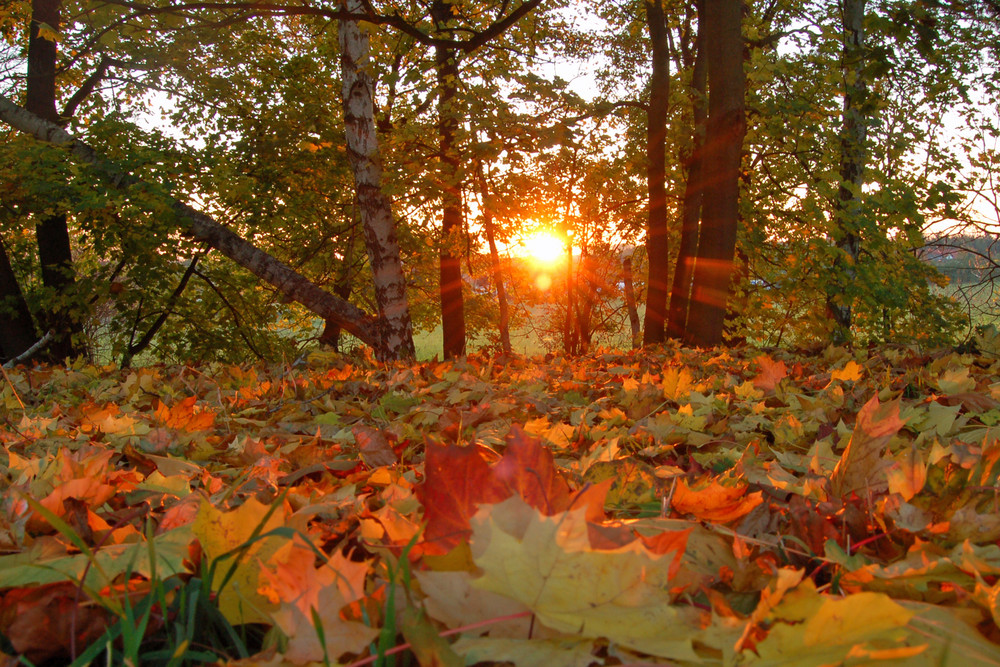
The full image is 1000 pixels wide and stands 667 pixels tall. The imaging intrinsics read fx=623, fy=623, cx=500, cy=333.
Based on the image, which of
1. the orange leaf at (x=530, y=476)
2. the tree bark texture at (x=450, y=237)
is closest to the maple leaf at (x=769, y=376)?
the orange leaf at (x=530, y=476)

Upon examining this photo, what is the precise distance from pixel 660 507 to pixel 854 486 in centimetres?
32

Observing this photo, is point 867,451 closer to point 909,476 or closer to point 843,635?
point 909,476

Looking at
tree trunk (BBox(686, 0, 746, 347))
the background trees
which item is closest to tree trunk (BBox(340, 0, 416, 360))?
the background trees

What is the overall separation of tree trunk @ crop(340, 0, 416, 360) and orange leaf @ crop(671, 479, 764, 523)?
19.3ft

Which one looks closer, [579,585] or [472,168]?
[579,585]

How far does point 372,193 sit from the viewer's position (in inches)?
258

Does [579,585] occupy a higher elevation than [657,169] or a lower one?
lower

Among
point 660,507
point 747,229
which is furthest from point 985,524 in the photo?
point 747,229

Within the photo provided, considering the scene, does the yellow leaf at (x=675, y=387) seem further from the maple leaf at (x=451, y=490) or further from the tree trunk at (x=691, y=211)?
the tree trunk at (x=691, y=211)

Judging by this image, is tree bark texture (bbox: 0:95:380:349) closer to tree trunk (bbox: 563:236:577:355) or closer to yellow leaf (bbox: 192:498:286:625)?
yellow leaf (bbox: 192:498:286:625)

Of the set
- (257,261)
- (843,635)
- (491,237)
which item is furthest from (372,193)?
(843,635)

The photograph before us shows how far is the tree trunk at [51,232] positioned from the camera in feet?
28.1

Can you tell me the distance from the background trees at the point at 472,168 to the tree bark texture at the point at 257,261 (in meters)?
0.07

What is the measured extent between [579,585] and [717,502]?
0.44 m
